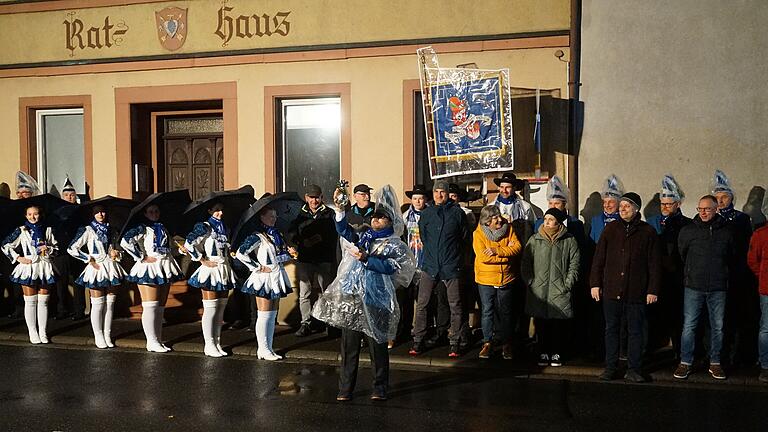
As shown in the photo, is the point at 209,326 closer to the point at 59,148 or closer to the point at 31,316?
the point at 31,316

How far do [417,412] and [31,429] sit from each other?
3.24 m

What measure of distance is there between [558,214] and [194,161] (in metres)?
6.94

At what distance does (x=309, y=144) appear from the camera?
42.2 ft

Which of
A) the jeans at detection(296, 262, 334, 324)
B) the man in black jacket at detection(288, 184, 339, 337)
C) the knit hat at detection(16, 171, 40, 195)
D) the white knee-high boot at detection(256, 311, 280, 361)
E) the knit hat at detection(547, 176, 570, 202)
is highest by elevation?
the knit hat at detection(16, 171, 40, 195)

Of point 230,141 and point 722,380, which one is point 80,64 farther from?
point 722,380

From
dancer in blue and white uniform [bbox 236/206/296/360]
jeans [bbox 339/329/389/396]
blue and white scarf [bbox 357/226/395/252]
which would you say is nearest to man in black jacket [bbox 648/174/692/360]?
blue and white scarf [bbox 357/226/395/252]

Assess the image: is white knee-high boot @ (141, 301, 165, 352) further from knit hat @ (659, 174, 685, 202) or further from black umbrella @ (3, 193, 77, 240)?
knit hat @ (659, 174, 685, 202)

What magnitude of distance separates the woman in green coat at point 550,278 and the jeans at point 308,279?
9.77 feet

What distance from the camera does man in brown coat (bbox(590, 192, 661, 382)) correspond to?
8391 mm

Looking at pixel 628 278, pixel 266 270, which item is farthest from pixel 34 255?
pixel 628 278

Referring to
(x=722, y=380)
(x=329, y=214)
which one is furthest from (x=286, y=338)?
(x=722, y=380)

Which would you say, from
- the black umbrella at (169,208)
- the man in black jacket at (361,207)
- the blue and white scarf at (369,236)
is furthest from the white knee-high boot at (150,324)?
the blue and white scarf at (369,236)

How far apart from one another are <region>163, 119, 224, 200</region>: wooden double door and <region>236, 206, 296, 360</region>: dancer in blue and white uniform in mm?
4295

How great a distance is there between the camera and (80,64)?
1338 centimetres
